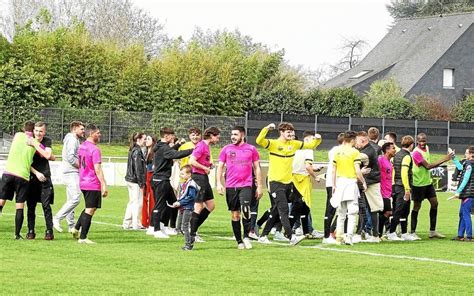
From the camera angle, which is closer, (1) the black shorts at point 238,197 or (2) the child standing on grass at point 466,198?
(1) the black shorts at point 238,197

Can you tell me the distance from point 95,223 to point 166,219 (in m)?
3.05

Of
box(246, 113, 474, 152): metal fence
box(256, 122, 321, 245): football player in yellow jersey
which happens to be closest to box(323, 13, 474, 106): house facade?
box(246, 113, 474, 152): metal fence

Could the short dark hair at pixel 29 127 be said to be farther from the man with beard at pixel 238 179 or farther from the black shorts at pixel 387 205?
the black shorts at pixel 387 205

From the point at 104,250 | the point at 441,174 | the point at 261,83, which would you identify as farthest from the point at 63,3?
the point at 104,250

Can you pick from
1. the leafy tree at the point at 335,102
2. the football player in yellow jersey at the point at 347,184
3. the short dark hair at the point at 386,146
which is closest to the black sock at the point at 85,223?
the football player in yellow jersey at the point at 347,184

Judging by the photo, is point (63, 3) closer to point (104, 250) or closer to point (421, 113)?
point (421, 113)

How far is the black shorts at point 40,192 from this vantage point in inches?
719

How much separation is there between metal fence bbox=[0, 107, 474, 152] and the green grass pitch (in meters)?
31.7

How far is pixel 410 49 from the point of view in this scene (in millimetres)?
80000

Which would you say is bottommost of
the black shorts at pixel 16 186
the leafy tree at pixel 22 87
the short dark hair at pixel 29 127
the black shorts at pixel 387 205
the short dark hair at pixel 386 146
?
the black shorts at pixel 387 205

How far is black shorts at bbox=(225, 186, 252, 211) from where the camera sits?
17062mm

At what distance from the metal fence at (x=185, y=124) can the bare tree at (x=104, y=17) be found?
103ft

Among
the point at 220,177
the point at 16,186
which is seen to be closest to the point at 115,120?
the point at 16,186

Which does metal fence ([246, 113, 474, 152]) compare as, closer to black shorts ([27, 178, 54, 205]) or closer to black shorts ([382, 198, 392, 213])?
black shorts ([382, 198, 392, 213])
